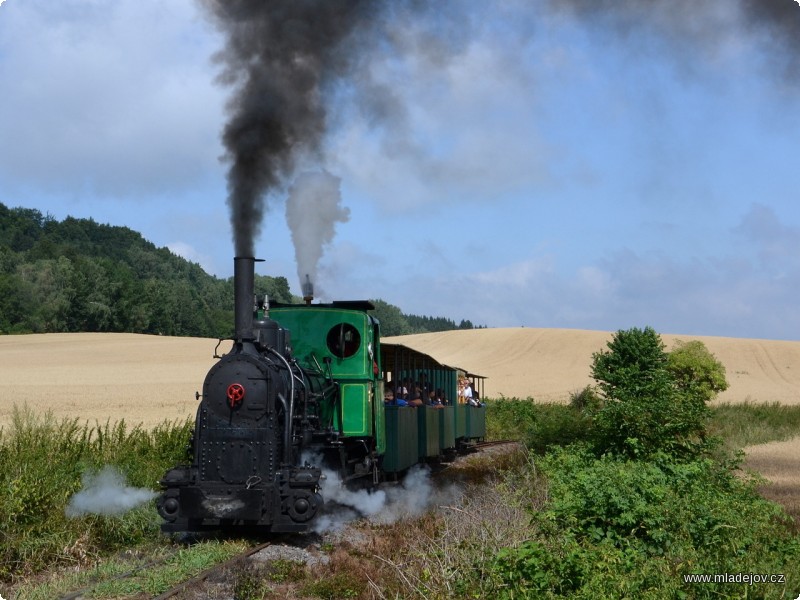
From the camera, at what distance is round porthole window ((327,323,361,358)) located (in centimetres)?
1185

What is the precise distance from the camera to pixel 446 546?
284 inches

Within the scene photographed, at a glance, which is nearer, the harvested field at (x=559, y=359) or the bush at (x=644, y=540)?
the bush at (x=644, y=540)

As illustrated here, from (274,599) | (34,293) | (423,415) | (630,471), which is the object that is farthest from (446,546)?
(34,293)

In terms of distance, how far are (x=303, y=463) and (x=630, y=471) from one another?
3.76 metres

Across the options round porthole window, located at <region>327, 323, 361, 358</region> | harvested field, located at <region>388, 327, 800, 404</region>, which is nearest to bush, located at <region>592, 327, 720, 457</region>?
round porthole window, located at <region>327, 323, 361, 358</region>

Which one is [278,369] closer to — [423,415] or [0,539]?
[0,539]

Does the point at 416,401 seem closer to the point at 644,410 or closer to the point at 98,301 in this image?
the point at 644,410

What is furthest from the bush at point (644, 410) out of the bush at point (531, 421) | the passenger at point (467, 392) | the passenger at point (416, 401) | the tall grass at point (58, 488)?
the passenger at point (467, 392)

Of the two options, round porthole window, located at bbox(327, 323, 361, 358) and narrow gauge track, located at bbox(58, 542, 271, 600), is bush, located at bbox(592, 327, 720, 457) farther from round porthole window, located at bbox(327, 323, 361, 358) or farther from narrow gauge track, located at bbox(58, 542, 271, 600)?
narrow gauge track, located at bbox(58, 542, 271, 600)

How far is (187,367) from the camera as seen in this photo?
4972cm

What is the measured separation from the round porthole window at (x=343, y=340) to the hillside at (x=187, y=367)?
51.3 ft

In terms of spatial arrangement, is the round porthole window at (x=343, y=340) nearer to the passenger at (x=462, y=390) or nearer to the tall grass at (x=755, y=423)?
the passenger at (x=462, y=390)

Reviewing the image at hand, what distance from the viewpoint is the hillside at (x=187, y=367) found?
1353 inches

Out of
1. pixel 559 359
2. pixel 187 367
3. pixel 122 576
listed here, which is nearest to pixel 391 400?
pixel 122 576
